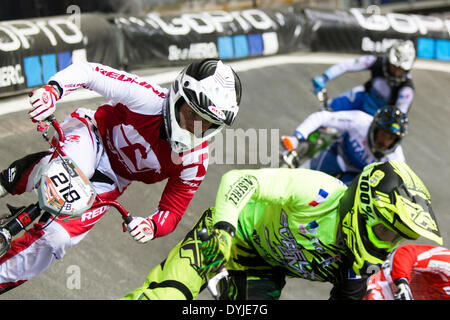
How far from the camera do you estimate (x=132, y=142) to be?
4145 millimetres

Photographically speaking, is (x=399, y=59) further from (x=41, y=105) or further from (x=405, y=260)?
(x=41, y=105)

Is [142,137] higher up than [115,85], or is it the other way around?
[115,85]

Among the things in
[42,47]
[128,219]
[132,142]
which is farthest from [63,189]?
[42,47]

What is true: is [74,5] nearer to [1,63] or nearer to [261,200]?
[1,63]

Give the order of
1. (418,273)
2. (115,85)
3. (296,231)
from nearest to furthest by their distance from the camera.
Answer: (296,231) → (115,85) → (418,273)

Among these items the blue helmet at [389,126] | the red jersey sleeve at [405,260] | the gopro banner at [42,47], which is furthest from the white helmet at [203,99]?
the gopro banner at [42,47]

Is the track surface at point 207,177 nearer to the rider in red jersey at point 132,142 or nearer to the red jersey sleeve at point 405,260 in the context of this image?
the rider in red jersey at point 132,142

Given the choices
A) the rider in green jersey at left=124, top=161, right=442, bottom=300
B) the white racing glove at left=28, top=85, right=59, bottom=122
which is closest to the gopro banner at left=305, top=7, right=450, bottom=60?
the rider in green jersey at left=124, top=161, right=442, bottom=300

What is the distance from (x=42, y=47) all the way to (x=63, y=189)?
4351 mm

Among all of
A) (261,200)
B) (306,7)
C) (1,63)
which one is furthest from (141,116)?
(306,7)

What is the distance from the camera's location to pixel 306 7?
41.7 ft


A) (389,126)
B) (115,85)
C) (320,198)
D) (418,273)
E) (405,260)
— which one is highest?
(115,85)

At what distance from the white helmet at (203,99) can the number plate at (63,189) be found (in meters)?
0.64

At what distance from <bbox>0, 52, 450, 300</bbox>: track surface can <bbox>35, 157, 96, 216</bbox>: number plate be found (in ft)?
4.65
